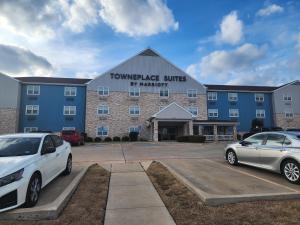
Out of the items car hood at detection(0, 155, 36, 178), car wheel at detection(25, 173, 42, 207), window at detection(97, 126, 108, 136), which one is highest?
window at detection(97, 126, 108, 136)

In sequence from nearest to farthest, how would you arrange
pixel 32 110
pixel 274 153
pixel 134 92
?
1. pixel 274 153
2. pixel 32 110
3. pixel 134 92

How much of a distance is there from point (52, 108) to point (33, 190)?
33219 mm

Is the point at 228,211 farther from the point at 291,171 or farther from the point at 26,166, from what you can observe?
the point at 26,166

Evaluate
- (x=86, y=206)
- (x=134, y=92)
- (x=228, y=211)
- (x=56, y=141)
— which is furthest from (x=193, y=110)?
(x=86, y=206)

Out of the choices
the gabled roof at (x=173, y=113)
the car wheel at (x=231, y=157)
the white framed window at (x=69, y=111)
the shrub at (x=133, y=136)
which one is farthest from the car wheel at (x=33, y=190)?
the white framed window at (x=69, y=111)

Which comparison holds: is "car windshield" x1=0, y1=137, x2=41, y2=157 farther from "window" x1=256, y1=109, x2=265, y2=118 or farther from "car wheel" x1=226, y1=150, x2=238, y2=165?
"window" x1=256, y1=109, x2=265, y2=118

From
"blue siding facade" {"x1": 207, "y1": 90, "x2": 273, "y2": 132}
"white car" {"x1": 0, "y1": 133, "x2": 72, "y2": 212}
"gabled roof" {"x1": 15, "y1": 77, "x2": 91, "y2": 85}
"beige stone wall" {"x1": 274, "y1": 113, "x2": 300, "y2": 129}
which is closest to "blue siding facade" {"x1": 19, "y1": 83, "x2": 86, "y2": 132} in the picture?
"gabled roof" {"x1": 15, "y1": 77, "x2": 91, "y2": 85}

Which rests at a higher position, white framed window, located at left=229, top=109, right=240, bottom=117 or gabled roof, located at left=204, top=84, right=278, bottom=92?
gabled roof, located at left=204, top=84, right=278, bottom=92

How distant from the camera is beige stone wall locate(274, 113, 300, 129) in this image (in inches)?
1651

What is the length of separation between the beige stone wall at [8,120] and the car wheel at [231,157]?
3227 cm

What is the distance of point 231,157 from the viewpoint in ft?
34.7

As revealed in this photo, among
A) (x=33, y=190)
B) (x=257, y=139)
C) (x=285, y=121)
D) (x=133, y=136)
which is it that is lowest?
(x=33, y=190)

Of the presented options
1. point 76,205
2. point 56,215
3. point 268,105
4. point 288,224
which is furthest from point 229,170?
point 268,105

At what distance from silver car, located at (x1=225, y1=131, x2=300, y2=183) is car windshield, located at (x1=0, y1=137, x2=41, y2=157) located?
7.28m
